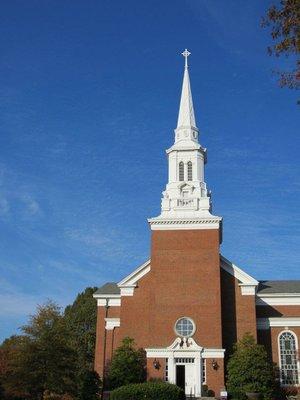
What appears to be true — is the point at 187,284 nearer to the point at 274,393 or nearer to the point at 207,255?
the point at 207,255

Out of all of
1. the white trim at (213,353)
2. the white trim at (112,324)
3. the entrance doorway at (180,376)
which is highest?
the white trim at (112,324)

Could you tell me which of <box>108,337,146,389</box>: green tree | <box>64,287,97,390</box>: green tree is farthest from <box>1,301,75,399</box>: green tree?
<box>64,287,97,390</box>: green tree

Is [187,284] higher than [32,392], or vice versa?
[187,284]

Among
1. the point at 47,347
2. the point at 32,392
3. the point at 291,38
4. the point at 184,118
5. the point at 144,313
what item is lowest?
the point at 32,392

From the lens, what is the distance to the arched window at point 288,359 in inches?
1652

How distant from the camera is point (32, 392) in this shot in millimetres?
36438

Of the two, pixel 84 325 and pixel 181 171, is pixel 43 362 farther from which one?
pixel 84 325

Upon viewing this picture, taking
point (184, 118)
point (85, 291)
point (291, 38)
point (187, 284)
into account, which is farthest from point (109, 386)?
point (85, 291)

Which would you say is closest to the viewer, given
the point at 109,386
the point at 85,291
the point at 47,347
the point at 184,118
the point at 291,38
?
the point at 291,38

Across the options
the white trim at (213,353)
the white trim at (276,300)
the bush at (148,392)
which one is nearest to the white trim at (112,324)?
the white trim at (213,353)

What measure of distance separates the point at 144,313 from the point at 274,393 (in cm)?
1185

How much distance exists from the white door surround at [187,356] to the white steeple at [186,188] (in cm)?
942

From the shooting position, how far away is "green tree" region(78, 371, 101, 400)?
123ft

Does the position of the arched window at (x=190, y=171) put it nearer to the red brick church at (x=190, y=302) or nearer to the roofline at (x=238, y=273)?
the red brick church at (x=190, y=302)
